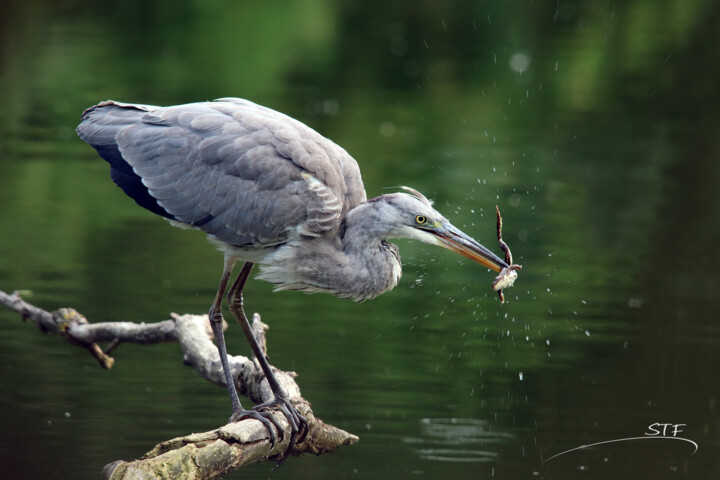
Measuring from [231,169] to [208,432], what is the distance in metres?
1.69

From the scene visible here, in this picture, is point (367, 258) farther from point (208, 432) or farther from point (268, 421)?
point (208, 432)

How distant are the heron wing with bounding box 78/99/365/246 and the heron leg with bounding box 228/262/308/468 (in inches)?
17.0

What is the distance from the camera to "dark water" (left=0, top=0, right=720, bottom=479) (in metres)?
7.03

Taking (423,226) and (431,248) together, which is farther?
(431,248)

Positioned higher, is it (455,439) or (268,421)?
(268,421)

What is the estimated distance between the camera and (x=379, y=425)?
7.02m

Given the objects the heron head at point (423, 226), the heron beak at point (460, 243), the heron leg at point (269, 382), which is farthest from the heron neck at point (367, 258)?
the heron leg at point (269, 382)

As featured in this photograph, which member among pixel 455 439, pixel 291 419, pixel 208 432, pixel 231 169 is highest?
pixel 231 169

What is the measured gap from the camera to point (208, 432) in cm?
447

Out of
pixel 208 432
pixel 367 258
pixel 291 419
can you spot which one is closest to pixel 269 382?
pixel 291 419

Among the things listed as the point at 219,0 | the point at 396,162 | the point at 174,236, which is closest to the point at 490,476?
the point at 174,236

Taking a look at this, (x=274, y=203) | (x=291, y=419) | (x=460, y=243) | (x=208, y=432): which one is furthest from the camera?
(x=274, y=203)

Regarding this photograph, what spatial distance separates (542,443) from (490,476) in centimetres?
66

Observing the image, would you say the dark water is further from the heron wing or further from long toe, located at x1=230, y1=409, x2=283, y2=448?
the heron wing
